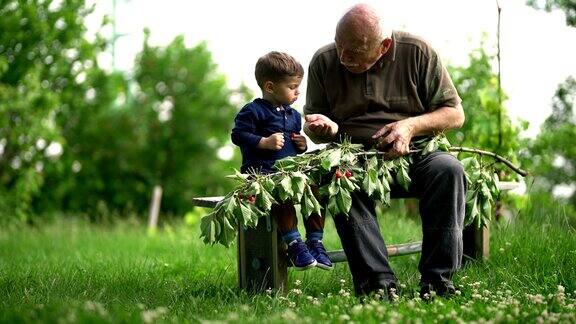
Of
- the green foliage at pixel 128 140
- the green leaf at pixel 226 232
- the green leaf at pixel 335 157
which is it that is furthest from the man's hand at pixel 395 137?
the green foliage at pixel 128 140

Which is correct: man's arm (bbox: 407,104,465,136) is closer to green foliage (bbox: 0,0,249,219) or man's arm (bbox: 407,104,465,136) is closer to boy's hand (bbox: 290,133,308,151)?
boy's hand (bbox: 290,133,308,151)

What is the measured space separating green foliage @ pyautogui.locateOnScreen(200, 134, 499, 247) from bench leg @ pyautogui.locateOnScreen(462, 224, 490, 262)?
0.77 m

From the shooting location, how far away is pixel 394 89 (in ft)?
15.9

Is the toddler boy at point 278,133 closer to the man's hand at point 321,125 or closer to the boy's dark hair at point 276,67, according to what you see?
the boy's dark hair at point 276,67

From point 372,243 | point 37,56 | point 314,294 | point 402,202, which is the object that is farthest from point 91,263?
point 37,56

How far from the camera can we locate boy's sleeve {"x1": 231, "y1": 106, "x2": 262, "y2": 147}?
15.7ft

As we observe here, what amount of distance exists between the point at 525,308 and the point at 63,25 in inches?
340

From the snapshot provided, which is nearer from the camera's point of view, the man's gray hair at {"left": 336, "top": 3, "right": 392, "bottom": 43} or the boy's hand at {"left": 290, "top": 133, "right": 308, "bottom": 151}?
the man's gray hair at {"left": 336, "top": 3, "right": 392, "bottom": 43}

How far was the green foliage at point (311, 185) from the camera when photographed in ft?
14.9

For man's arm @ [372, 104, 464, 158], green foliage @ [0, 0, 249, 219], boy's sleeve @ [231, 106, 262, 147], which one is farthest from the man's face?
green foliage @ [0, 0, 249, 219]

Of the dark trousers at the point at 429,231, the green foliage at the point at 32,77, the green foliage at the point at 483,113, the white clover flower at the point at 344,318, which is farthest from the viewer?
the green foliage at the point at 32,77

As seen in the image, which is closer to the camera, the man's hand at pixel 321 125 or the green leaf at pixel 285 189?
the green leaf at pixel 285 189

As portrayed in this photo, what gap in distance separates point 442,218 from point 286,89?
3.53 feet

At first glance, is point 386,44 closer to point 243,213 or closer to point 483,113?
point 243,213
